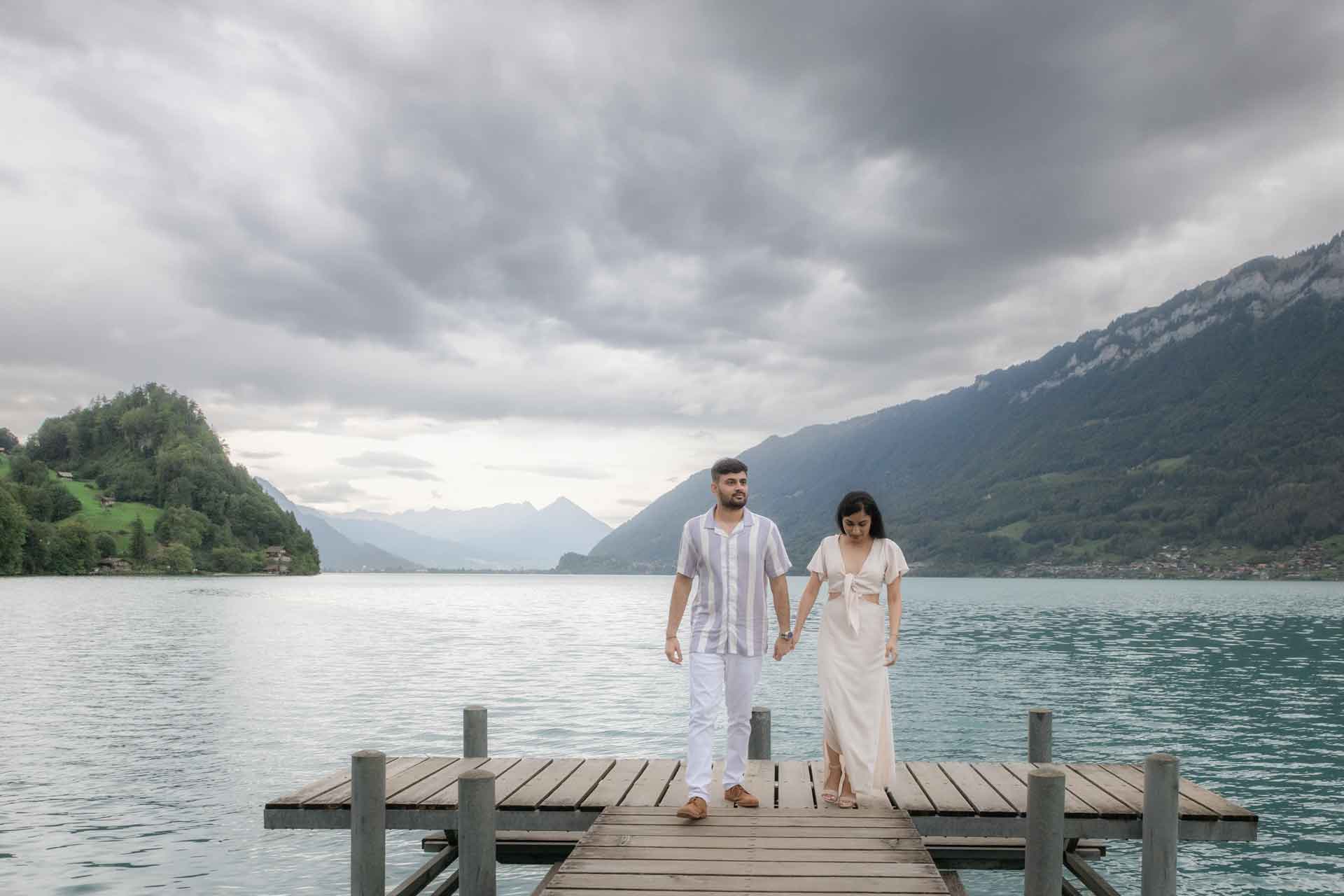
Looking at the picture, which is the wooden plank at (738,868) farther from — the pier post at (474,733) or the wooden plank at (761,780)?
the pier post at (474,733)

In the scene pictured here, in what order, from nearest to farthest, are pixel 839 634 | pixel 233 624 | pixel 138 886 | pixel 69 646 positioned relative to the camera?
pixel 839 634 < pixel 138 886 < pixel 69 646 < pixel 233 624

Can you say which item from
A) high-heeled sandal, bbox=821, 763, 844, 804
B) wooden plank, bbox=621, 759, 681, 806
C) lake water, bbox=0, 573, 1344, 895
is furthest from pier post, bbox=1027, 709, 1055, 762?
wooden plank, bbox=621, 759, 681, 806

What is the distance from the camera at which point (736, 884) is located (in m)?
7.62

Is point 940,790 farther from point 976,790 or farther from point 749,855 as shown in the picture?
point 749,855

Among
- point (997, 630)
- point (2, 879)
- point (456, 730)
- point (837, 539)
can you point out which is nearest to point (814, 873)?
point (837, 539)

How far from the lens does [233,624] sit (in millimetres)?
76562

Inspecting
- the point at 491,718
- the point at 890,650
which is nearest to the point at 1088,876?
the point at 890,650

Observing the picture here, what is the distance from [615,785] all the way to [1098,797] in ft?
17.3

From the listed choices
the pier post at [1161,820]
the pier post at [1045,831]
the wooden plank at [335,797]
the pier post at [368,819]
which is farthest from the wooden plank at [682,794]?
the pier post at [1161,820]

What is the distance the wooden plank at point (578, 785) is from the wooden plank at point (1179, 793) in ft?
19.6

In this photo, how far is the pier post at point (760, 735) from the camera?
43.3 ft

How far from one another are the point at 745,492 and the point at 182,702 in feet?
109

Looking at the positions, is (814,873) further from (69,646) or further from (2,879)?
(69,646)

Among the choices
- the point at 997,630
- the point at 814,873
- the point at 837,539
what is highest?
the point at 837,539
